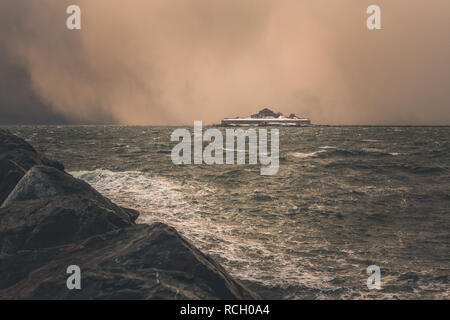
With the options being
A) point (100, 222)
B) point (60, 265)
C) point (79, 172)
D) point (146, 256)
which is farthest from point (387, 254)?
point (79, 172)

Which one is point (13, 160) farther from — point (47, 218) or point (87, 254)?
point (87, 254)

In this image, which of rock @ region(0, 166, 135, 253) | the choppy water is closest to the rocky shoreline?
rock @ region(0, 166, 135, 253)

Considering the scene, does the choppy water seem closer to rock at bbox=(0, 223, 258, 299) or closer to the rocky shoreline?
rock at bbox=(0, 223, 258, 299)

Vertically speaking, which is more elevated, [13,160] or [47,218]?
[13,160]

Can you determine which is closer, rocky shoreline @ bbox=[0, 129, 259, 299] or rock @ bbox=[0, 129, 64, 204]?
rocky shoreline @ bbox=[0, 129, 259, 299]

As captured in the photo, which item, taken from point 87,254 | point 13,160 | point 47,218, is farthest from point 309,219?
point 13,160

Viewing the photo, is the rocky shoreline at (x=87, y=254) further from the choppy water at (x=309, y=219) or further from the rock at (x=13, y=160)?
the choppy water at (x=309, y=219)

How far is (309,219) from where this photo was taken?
13.0 metres

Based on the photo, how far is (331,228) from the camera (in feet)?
38.8

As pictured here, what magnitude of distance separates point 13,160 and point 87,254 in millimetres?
7025

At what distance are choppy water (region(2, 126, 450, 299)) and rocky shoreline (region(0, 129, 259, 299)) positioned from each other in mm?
2589

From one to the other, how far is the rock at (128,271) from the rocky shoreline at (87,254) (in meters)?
0.01

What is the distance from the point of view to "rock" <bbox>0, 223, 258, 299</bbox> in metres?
4.84
